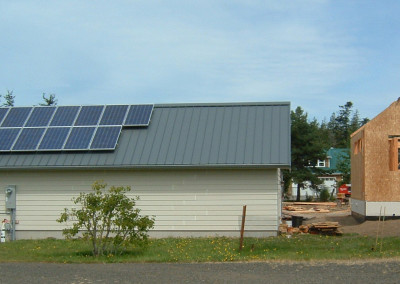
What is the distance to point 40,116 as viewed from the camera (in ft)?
69.7

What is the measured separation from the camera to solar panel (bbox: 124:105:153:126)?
20.3m

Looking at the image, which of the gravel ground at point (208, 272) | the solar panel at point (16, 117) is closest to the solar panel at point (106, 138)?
the solar panel at point (16, 117)

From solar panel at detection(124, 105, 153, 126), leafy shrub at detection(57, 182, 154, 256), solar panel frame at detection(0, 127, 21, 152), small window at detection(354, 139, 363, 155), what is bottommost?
leafy shrub at detection(57, 182, 154, 256)

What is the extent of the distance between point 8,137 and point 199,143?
264 inches

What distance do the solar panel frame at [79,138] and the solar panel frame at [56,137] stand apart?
139mm

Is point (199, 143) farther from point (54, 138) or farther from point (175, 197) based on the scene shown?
point (54, 138)

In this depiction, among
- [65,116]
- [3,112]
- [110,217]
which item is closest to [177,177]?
[110,217]

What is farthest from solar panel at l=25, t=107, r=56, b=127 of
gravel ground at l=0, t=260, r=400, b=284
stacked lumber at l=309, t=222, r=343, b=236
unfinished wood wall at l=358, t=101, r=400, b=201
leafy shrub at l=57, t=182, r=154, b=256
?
unfinished wood wall at l=358, t=101, r=400, b=201

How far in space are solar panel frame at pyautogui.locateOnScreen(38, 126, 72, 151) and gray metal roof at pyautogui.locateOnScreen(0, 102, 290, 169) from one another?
0.21 m

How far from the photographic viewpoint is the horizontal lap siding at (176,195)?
18.5m

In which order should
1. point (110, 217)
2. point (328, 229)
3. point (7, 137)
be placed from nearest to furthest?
point (110, 217) → point (328, 229) → point (7, 137)

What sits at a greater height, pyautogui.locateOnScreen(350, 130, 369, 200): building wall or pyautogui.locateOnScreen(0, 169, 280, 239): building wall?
pyautogui.locateOnScreen(350, 130, 369, 200): building wall

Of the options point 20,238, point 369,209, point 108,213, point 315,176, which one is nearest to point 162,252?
point 108,213

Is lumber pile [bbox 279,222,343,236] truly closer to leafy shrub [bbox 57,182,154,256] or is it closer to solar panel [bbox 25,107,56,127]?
leafy shrub [bbox 57,182,154,256]
